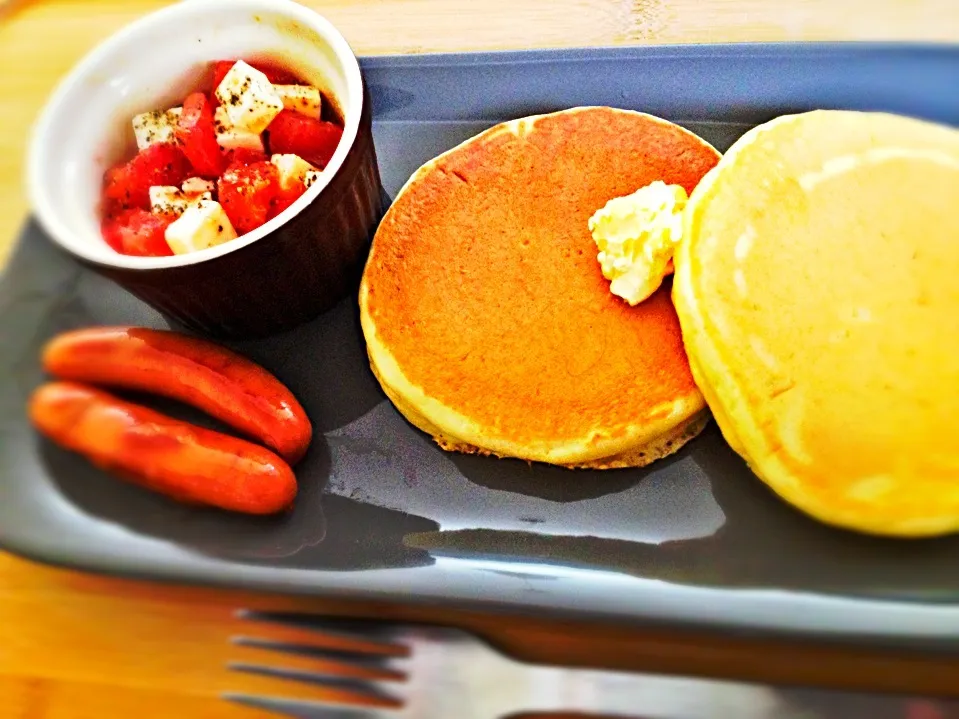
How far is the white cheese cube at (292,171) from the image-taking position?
2.85 feet

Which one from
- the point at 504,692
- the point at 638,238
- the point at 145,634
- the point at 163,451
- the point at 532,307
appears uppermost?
the point at 638,238

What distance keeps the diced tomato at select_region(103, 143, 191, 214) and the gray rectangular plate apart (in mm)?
99

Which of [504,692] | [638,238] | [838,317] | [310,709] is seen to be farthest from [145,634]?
[838,317]

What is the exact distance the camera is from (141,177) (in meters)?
0.89

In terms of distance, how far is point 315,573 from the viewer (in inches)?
33.3

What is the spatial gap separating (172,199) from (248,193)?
0.34ft

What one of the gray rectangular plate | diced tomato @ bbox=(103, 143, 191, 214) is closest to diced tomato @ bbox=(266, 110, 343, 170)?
diced tomato @ bbox=(103, 143, 191, 214)

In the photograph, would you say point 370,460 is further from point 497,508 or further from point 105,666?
point 105,666

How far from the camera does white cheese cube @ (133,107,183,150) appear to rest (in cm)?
91

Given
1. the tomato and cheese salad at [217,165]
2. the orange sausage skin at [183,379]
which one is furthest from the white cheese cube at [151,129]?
the orange sausage skin at [183,379]

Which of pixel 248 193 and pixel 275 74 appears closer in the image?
pixel 248 193

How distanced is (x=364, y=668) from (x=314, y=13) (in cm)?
83

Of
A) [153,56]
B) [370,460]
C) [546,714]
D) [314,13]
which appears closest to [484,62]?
[314,13]

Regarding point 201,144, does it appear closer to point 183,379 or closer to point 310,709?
point 183,379
